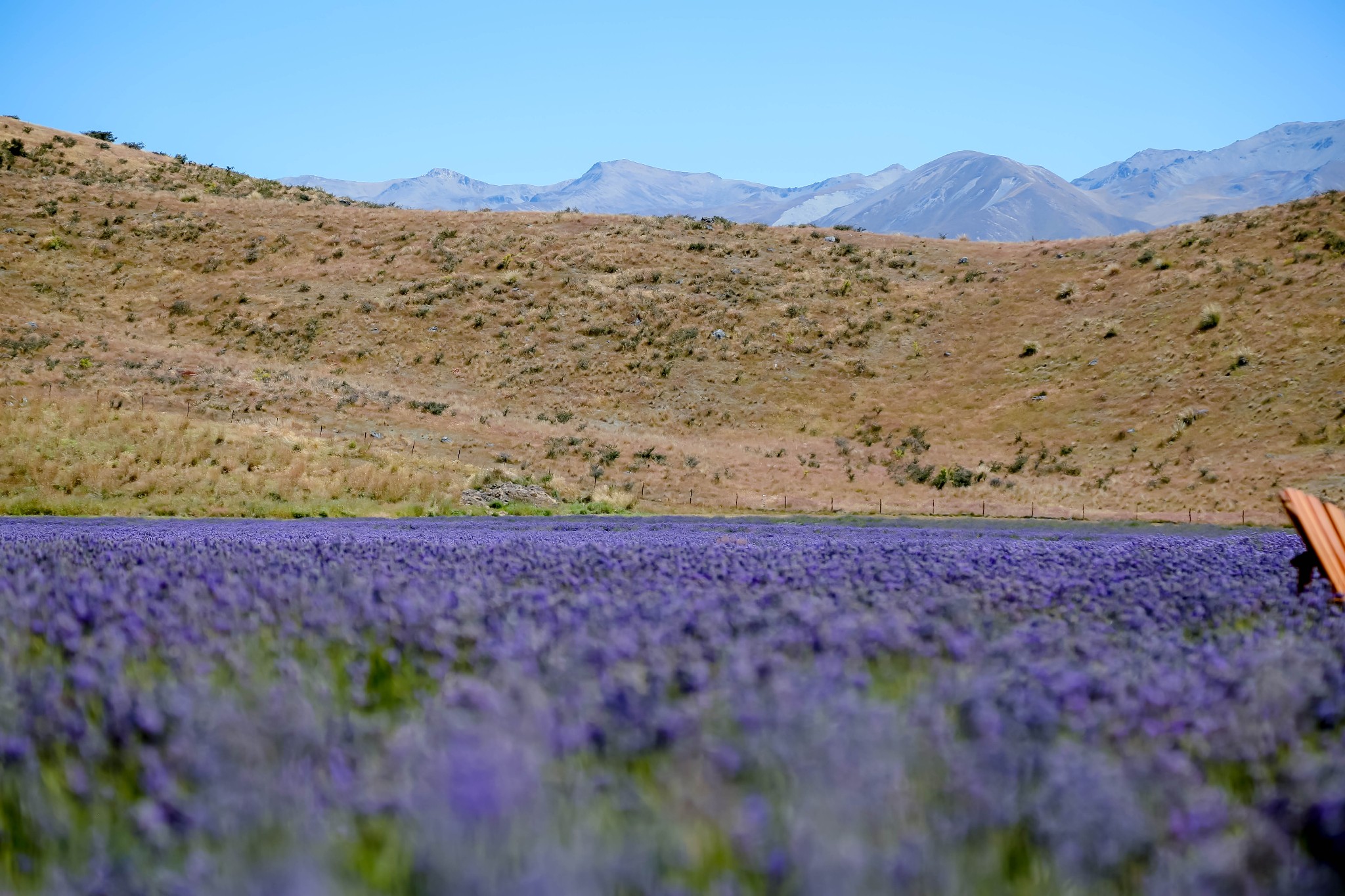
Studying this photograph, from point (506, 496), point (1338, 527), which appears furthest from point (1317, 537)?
point (506, 496)

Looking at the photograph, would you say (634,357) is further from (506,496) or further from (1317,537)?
(1317,537)

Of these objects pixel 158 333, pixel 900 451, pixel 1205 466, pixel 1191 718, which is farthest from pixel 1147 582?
pixel 158 333

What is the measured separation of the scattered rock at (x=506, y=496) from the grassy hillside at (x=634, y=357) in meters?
1.12

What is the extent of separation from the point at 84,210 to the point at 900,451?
186ft

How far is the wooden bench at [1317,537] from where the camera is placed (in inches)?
294

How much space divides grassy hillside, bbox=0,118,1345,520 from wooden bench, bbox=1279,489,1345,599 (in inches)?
969

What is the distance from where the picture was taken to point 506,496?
31.0 meters

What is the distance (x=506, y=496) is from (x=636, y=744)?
94.7 feet

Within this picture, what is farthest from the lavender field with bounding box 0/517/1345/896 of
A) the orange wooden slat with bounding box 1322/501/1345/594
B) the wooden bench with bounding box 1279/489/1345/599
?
the orange wooden slat with bounding box 1322/501/1345/594

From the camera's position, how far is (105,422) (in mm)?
32469

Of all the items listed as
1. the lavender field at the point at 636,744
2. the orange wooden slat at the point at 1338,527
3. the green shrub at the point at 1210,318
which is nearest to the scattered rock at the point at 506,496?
the orange wooden slat at the point at 1338,527

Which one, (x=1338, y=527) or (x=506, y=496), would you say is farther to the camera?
(x=506, y=496)

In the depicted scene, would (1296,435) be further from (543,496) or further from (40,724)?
(40,724)

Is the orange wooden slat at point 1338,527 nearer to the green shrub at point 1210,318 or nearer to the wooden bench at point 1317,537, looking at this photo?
the wooden bench at point 1317,537
